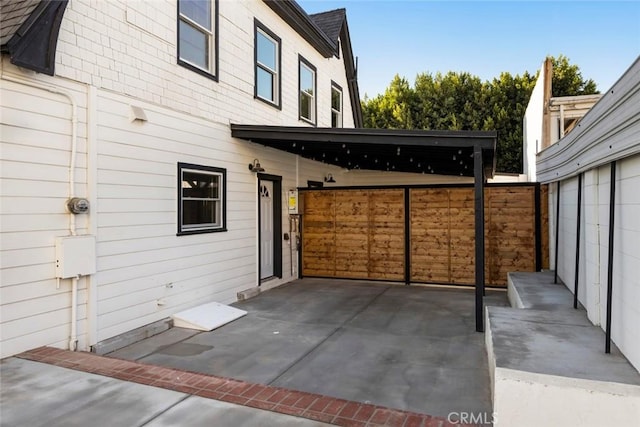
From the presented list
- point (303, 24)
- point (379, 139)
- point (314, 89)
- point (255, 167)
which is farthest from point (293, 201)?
point (303, 24)

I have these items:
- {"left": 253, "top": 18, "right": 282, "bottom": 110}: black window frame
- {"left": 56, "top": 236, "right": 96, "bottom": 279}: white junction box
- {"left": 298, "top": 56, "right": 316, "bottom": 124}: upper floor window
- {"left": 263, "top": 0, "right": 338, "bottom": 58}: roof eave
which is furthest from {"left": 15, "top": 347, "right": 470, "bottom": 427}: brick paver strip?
{"left": 298, "top": 56, "right": 316, "bottom": 124}: upper floor window

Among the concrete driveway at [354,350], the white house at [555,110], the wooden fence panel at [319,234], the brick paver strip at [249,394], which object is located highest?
the white house at [555,110]

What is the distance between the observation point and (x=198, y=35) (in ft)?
20.9

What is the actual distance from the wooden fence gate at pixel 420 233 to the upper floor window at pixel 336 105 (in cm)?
355

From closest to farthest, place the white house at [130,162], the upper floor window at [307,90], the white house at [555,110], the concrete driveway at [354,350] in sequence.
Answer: the concrete driveway at [354,350] < the white house at [130,162] < the white house at [555,110] < the upper floor window at [307,90]

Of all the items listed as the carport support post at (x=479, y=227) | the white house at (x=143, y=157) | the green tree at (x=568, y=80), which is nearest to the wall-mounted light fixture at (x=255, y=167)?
the white house at (x=143, y=157)

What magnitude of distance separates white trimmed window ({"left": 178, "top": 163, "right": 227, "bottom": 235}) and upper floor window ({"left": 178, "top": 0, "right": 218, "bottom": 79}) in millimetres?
1499

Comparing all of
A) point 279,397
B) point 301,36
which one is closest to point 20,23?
point 279,397

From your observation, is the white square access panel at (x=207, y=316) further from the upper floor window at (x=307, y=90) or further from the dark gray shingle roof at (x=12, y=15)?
the upper floor window at (x=307, y=90)

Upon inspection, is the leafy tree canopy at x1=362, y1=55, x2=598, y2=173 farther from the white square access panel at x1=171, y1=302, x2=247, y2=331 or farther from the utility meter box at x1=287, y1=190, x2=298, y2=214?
the white square access panel at x1=171, y1=302, x2=247, y2=331

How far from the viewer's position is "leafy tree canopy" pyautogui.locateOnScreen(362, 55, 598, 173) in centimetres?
1898

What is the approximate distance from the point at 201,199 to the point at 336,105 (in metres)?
7.02

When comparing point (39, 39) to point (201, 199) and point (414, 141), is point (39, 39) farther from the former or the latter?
point (414, 141)

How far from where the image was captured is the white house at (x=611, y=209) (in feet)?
10.0
